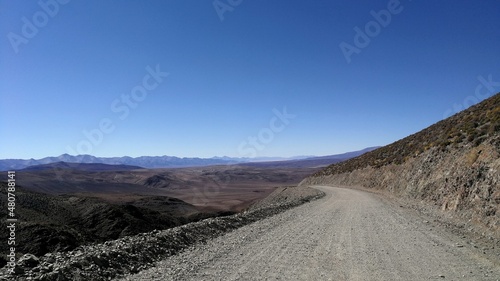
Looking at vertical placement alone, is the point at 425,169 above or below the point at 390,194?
above

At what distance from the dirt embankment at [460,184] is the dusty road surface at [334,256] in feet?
6.42

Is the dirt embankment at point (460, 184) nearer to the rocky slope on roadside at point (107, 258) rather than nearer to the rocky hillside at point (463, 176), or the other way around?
the rocky hillside at point (463, 176)

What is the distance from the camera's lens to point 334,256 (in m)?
9.75

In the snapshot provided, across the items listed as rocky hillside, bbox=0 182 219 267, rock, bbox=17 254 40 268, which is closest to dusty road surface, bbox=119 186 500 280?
rock, bbox=17 254 40 268

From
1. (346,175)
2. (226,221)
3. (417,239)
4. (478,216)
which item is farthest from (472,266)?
(346,175)

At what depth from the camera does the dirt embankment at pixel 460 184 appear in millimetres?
13469

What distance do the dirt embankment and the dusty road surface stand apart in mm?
1958

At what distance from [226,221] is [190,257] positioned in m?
6.60

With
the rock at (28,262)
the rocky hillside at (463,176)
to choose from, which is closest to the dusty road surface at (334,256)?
the rocky hillside at (463,176)

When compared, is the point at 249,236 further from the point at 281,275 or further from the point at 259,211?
the point at 259,211

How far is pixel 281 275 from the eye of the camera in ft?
26.5

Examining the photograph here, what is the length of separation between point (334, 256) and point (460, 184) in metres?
11.6

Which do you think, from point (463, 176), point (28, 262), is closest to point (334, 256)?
point (28, 262)

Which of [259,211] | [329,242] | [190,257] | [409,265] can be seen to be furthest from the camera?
[259,211]
